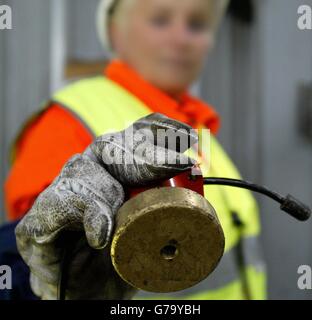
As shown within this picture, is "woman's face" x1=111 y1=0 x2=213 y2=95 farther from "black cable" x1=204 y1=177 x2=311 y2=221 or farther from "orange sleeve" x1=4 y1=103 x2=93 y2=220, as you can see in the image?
"black cable" x1=204 y1=177 x2=311 y2=221

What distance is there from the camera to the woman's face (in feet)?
4.60

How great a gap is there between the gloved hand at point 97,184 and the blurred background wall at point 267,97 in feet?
4.81

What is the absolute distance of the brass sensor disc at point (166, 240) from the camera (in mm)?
604

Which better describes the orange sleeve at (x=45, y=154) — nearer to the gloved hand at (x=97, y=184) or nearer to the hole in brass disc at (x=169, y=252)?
the gloved hand at (x=97, y=184)

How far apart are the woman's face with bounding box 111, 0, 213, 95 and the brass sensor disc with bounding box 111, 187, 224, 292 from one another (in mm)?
823

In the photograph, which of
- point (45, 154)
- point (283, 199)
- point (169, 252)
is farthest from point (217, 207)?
point (169, 252)

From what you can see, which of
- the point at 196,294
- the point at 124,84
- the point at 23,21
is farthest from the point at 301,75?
the point at 196,294

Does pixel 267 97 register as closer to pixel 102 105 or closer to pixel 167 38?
pixel 167 38

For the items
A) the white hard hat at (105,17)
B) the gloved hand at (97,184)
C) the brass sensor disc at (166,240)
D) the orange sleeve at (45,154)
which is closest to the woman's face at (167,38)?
the white hard hat at (105,17)

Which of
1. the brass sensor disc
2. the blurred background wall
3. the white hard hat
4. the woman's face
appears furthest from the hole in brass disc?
the blurred background wall

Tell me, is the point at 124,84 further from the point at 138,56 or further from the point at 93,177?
the point at 93,177

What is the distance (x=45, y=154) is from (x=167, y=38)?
463mm

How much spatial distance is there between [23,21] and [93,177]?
61.8 inches
